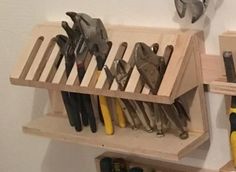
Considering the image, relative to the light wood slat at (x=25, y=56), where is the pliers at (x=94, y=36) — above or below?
above

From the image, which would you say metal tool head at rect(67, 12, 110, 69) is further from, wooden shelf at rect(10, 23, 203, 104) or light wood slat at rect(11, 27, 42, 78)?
light wood slat at rect(11, 27, 42, 78)

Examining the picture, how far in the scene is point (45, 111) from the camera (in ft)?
3.56

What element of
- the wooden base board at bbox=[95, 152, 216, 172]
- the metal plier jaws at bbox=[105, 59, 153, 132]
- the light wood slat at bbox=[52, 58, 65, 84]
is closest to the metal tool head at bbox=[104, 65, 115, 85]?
the metal plier jaws at bbox=[105, 59, 153, 132]

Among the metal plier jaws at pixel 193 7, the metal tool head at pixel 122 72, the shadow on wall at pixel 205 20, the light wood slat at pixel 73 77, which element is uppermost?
the metal plier jaws at pixel 193 7

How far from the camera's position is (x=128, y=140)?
33.3 inches

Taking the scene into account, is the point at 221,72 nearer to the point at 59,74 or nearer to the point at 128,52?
the point at 128,52

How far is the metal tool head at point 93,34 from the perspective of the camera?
837 millimetres

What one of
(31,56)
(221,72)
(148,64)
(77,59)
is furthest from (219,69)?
(31,56)

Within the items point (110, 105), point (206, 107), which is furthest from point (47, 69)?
point (206, 107)

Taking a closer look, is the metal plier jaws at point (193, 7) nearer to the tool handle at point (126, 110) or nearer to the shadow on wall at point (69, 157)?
the tool handle at point (126, 110)

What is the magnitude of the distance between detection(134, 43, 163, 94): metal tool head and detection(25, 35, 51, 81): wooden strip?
0.22 m

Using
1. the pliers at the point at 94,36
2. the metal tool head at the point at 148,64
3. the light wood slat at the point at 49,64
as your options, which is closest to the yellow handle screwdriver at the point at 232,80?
the metal tool head at the point at 148,64

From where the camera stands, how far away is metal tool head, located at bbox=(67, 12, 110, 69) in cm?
84

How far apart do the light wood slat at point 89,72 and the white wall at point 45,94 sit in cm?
10
